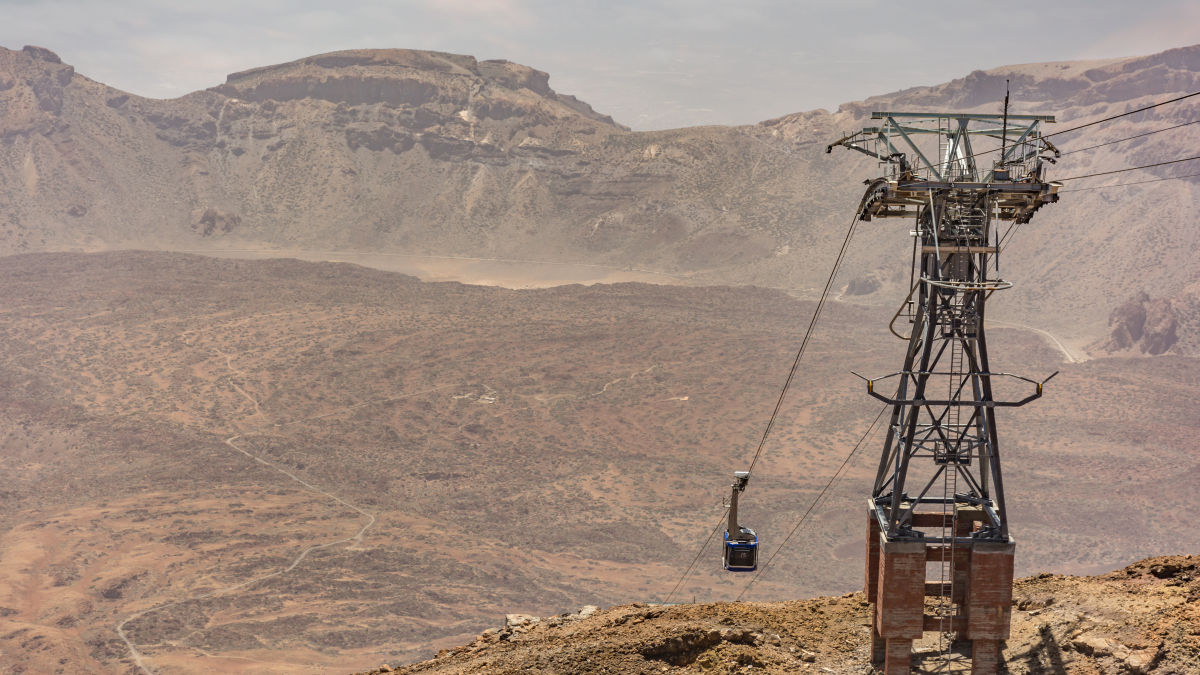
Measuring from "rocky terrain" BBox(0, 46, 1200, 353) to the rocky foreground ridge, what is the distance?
96.3 metres

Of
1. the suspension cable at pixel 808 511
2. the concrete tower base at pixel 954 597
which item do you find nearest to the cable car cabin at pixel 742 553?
the concrete tower base at pixel 954 597

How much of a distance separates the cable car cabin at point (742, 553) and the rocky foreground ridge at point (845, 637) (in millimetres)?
1883

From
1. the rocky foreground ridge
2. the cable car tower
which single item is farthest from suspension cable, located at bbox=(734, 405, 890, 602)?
the cable car tower

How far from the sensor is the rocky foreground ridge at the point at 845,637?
14.9 metres

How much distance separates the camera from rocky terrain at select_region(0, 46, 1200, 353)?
11900cm

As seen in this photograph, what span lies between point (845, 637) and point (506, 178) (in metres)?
135

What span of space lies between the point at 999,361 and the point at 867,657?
75.1 m

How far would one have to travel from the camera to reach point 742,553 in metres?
20.5

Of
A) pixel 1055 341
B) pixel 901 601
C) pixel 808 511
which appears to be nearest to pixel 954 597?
pixel 901 601

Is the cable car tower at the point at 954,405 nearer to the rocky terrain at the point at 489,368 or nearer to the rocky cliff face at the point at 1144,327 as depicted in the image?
the rocky terrain at the point at 489,368

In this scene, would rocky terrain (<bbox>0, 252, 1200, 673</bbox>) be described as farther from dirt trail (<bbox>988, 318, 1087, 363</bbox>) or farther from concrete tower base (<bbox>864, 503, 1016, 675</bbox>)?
concrete tower base (<bbox>864, 503, 1016, 675</bbox>)

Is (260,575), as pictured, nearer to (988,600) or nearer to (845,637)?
(845,637)

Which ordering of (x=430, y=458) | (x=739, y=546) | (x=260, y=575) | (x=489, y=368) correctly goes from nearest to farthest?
(x=739, y=546) → (x=260, y=575) → (x=430, y=458) → (x=489, y=368)

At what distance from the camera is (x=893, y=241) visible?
408 feet
